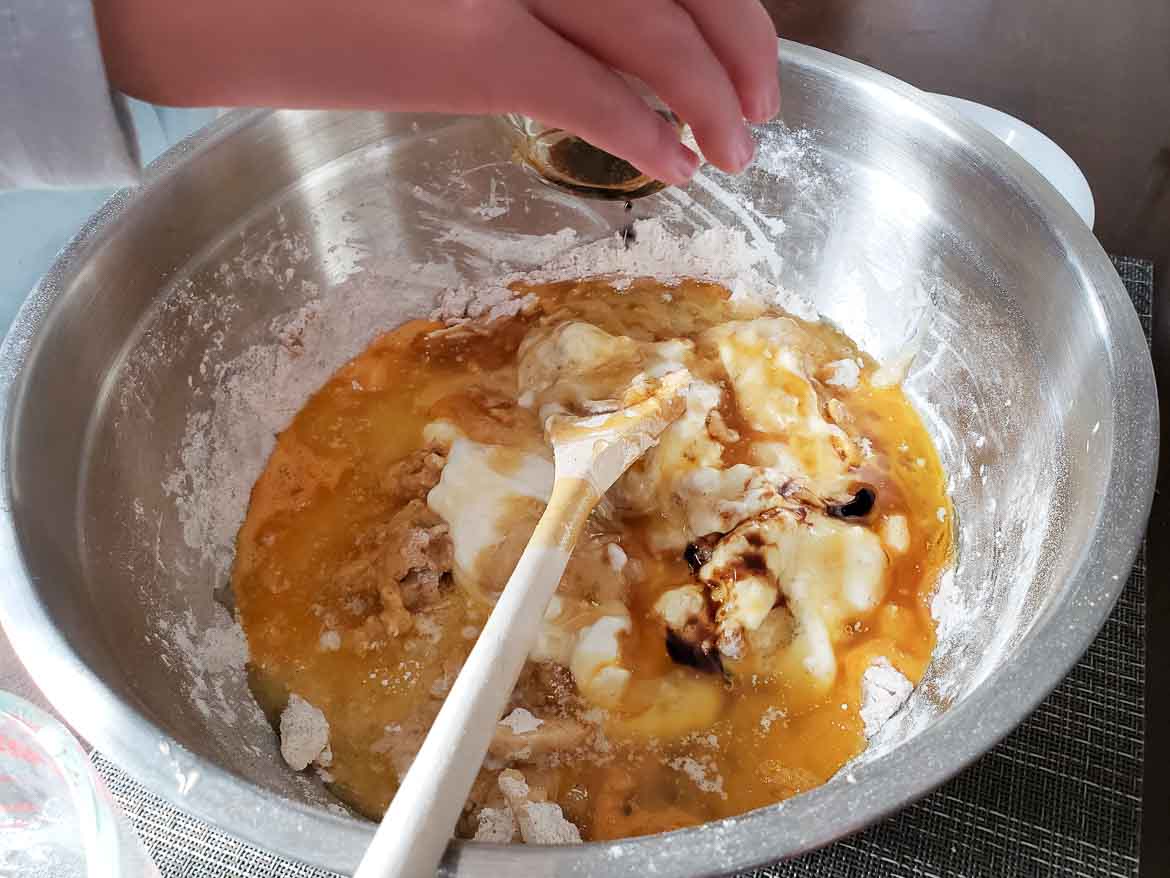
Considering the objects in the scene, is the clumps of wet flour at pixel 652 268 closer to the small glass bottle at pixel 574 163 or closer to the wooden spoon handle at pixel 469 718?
the small glass bottle at pixel 574 163

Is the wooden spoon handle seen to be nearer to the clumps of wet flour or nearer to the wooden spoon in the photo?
the wooden spoon

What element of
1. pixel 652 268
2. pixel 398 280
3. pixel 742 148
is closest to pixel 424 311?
pixel 398 280

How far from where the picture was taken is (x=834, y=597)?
94cm

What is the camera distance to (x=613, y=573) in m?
0.97

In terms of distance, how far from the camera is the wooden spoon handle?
1.81ft

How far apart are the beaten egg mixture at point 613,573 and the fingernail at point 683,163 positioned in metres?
0.38

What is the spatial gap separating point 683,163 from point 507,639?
1.29 feet

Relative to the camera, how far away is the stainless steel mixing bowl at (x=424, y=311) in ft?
2.11

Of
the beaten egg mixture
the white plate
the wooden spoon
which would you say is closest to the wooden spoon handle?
the wooden spoon

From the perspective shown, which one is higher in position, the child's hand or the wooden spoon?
the child's hand

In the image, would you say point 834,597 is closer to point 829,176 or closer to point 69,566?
point 829,176

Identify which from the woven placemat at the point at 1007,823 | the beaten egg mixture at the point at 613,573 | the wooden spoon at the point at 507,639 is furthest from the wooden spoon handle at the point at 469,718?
the woven placemat at the point at 1007,823

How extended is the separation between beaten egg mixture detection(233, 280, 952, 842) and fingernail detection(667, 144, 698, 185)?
1.25 ft

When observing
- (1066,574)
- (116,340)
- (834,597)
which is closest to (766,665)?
(834,597)
